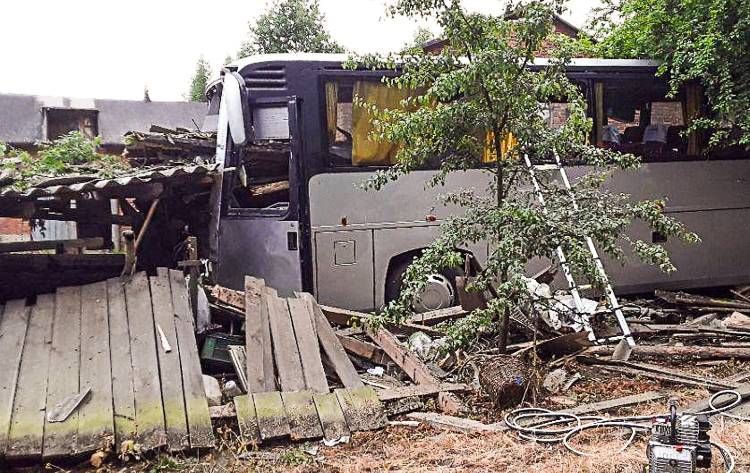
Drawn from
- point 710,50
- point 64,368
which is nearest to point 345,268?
point 64,368

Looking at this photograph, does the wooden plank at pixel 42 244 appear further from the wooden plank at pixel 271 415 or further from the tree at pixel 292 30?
the tree at pixel 292 30

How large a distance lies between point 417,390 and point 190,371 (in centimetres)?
195

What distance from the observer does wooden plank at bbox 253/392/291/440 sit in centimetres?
447

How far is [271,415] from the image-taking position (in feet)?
15.2

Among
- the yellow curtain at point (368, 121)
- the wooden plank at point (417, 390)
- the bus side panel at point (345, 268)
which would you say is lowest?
the wooden plank at point (417, 390)

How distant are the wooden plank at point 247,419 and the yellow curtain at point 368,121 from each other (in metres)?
3.57

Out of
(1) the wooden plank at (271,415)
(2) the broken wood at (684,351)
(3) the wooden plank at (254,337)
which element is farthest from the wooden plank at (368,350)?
(2) the broken wood at (684,351)

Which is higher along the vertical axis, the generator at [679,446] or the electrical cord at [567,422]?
the generator at [679,446]

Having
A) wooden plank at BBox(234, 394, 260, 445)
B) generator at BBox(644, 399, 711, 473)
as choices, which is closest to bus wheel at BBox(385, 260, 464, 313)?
wooden plank at BBox(234, 394, 260, 445)

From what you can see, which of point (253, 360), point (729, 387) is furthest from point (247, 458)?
point (729, 387)

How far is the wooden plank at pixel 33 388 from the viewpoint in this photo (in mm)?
4066

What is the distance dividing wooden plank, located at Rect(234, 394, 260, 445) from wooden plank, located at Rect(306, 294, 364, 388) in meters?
0.95

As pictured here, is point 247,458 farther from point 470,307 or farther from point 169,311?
point 470,307

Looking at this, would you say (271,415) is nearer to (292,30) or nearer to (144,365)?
(144,365)
